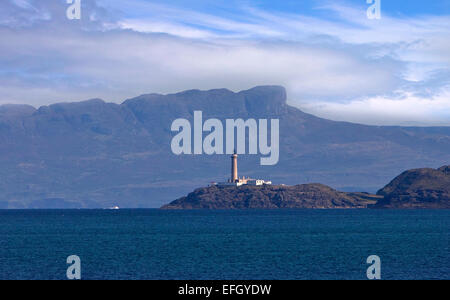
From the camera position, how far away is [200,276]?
3039 inches

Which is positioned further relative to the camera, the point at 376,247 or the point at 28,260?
the point at 376,247

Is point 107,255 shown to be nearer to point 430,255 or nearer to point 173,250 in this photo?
point 173,250
